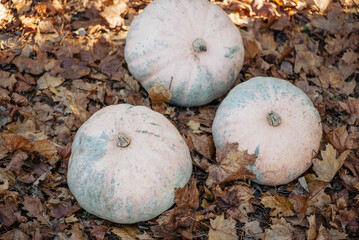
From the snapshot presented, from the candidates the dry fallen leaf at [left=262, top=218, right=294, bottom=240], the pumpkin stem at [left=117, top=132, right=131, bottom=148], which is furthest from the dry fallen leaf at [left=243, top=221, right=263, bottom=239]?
the pumpkin stem at [left=117, top=132, right=131, bottom=148]

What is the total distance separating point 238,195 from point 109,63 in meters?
2.10

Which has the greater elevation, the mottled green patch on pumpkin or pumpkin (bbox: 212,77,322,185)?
the mottled green patch on pumpkin

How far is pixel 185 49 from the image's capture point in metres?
3.58

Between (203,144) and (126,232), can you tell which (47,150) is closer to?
(126,232)

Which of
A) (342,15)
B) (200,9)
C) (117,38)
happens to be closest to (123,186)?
(200,9)

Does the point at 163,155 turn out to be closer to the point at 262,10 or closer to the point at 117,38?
the point at 117,38

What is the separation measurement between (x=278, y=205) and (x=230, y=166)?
529 mm

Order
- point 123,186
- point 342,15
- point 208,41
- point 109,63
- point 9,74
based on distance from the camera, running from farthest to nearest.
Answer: point 342,15 < point 109,63 < point 9,74 < point 208,41 < point 123,186

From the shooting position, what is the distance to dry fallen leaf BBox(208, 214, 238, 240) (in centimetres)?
301

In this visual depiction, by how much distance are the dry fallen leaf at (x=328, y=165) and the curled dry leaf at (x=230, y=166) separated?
1.96ft

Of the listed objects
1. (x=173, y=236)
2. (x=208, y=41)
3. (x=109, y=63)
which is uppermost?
(x=208, y=41)

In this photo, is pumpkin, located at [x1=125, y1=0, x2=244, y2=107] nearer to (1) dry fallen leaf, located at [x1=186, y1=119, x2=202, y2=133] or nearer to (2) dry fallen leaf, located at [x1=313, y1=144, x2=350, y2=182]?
(1) dry fallen leaf, located at [x1=186, y1=119, x2=202, y2=133]

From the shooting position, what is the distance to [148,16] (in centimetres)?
370

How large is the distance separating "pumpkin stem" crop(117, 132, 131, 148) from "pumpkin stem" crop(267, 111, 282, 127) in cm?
122
